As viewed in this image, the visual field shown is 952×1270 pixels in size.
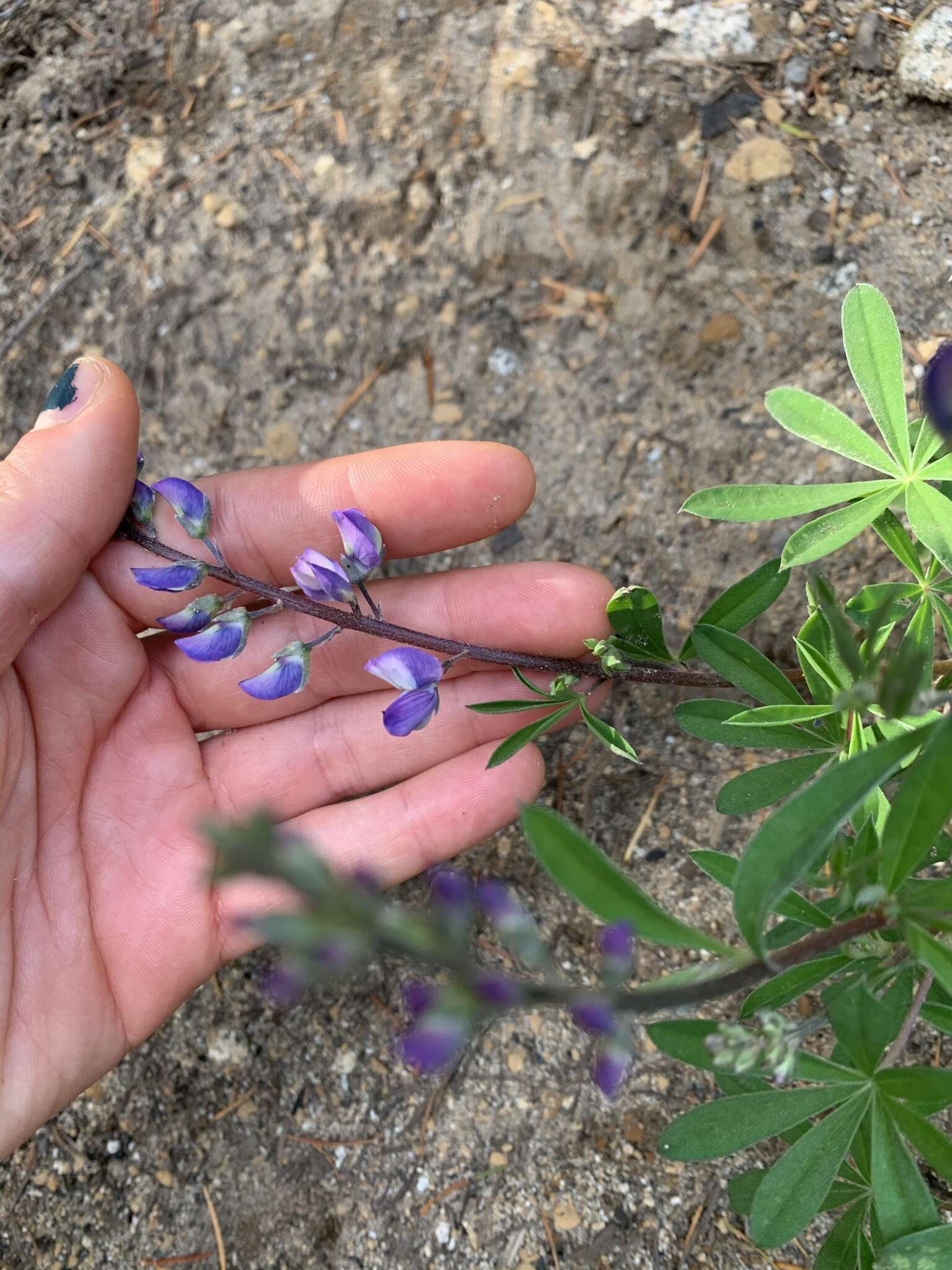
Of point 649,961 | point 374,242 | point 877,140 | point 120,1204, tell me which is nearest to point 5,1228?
point 120,1204

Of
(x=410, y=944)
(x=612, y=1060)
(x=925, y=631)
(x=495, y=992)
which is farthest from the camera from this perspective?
(x=925, y=631)

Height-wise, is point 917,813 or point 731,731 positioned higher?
point 917,813

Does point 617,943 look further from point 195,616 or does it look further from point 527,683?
point 195,616

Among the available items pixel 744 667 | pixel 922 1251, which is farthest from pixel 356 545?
pixel 922 1251

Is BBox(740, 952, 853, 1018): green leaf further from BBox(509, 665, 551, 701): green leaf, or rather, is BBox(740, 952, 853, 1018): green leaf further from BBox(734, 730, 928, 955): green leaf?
BBox(509, 665, 551, 701): green leaf

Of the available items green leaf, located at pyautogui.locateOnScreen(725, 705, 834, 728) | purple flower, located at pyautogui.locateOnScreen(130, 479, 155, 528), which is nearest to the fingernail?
purple flower, located at pyautogui.locateOnScreen(130, 479, 155, 528)

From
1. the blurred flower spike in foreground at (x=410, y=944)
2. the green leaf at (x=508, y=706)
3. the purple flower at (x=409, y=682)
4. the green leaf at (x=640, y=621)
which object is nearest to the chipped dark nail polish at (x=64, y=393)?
the purple flower at (x=409, y=682)
